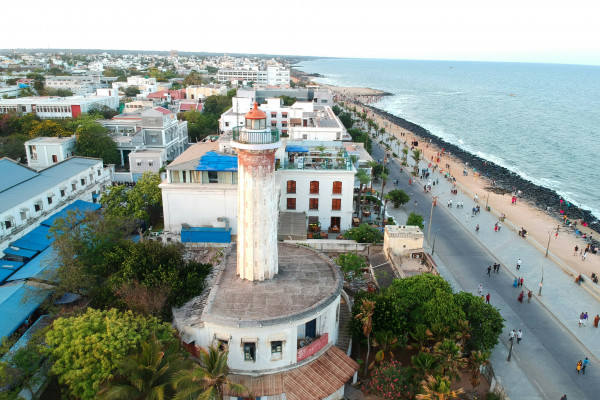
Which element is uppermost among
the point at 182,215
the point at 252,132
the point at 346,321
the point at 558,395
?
the point at 252,132

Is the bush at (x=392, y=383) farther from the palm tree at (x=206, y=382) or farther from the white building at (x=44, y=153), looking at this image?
the white building at (x=44, y=153)

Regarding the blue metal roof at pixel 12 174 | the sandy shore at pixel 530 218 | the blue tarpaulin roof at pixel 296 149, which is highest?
the blue tarpaulin roof at pixel 296 149

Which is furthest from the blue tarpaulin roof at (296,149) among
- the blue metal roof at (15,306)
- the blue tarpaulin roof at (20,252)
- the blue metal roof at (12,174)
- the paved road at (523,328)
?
the blue metal roof at (15,306)

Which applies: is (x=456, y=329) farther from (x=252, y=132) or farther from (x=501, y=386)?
(x=252, y=132)

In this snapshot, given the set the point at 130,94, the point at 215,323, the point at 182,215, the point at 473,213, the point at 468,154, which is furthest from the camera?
the point at 130,94

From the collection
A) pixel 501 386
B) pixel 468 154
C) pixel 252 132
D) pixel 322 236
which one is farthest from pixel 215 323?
pixel 468 154

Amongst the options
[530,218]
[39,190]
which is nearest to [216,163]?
[39,190]

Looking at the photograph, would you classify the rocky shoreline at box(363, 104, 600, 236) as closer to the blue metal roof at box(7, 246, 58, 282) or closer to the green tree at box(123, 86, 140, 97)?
the blue metal roof at box(7, 246, 58, 282)
